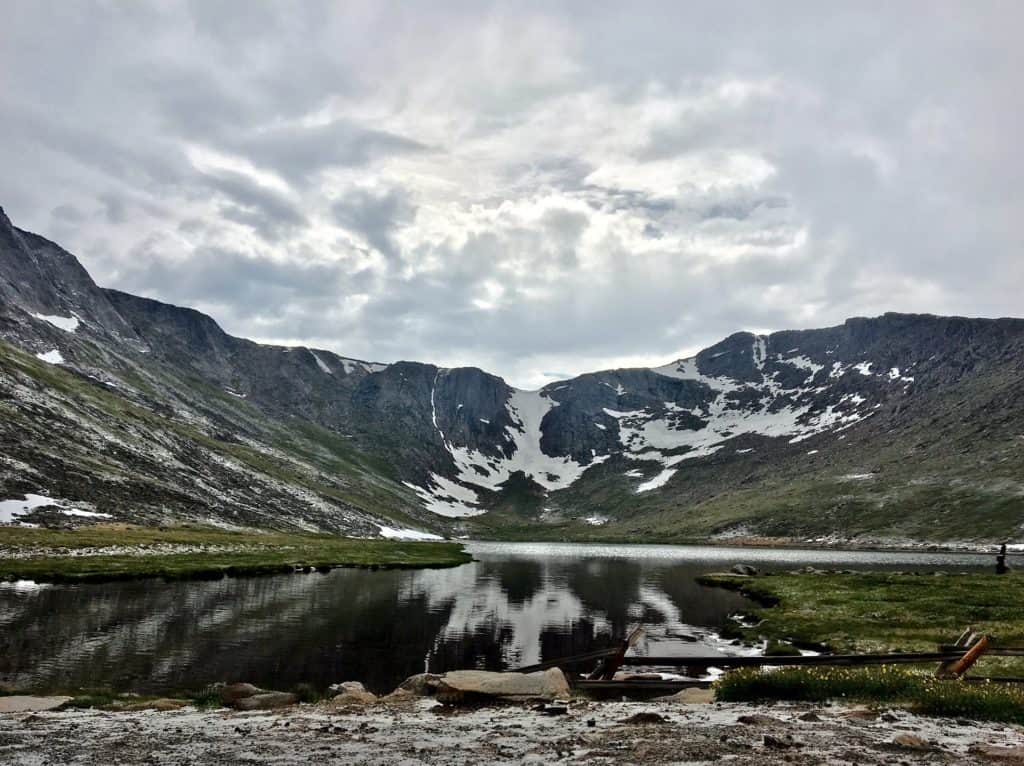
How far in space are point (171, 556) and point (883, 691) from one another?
8818 cm

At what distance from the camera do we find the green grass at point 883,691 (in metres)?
16.1

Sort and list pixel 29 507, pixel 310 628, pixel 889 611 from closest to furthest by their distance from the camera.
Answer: pixel 310 628 < pixel 889 611 < pixel 29 507

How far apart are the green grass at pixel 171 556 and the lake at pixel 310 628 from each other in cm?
487

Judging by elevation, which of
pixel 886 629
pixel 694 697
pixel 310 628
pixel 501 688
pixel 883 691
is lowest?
pixel 310 628

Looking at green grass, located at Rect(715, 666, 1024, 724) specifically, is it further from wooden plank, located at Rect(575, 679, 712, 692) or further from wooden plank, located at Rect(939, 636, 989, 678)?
wooden plank, located at Rect(575, 679, 712, 692)

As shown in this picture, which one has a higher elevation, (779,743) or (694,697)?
(779,743)

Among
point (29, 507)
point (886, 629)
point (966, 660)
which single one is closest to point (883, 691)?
point (966, 660)

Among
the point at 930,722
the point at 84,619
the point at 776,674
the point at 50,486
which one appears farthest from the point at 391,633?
the point at 50,486

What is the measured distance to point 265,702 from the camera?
76.0 feet

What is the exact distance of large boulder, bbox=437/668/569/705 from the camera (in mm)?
21078

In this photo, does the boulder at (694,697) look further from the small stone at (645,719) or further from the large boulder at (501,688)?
the small stone at (645,719)

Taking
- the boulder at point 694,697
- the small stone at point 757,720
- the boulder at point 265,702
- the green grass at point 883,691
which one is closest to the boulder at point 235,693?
the boulder at point 265,702

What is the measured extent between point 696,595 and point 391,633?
134ft

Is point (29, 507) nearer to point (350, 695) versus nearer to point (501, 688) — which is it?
point (350, 695)
